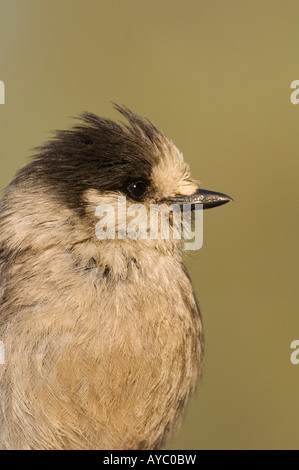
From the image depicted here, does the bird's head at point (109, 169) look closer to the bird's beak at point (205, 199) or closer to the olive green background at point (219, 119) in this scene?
the bird's beak at point (205, 199)

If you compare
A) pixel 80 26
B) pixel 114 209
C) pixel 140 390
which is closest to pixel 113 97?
pixel 80 26

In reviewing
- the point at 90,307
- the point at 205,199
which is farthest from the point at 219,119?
the point at 90,307

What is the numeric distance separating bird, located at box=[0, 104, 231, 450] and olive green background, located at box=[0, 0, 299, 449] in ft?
7.86

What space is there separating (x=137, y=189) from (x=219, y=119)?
3.47 m

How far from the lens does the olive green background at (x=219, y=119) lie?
5.84 meters

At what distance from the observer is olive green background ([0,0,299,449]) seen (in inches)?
230

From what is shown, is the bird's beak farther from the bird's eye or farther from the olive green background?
Result: the olive green background

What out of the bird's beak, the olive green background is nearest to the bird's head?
the bird's beak

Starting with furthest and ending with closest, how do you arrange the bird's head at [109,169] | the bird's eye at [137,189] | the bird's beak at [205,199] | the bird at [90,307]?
the bird's beak at [205,199]
the bird's eye at [137,189]
the bird's head at [109,169]
the bird at [90,307]

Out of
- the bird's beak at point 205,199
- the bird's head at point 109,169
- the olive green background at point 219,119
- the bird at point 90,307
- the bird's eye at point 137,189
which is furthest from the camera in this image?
the olive green background at point 219,119

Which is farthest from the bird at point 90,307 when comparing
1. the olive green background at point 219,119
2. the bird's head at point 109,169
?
the olive green background at point 219,119

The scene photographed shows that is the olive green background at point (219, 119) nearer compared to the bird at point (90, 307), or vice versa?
the bird at point (90, 307)

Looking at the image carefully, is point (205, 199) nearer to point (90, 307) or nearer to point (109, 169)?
point (109, 169)

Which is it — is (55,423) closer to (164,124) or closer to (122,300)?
(122,300)
